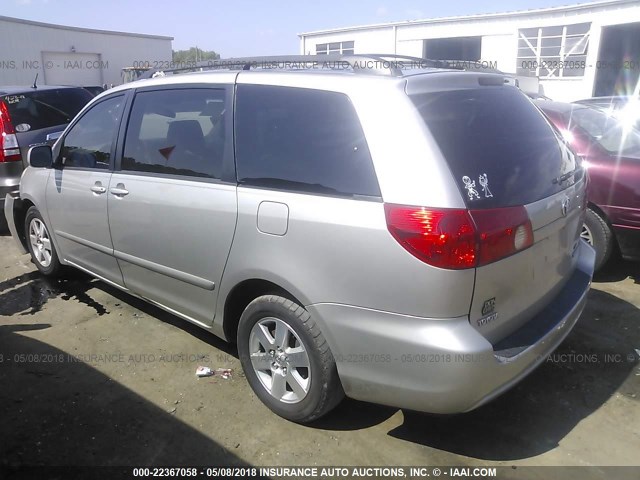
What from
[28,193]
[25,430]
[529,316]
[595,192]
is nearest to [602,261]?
[595,192]

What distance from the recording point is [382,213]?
225 cm

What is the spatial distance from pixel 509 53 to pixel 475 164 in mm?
20185

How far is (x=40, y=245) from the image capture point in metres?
4.95

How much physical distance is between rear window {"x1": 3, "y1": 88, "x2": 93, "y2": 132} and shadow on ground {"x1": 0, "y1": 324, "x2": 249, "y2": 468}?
155 inches

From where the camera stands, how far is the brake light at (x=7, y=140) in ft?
20.0

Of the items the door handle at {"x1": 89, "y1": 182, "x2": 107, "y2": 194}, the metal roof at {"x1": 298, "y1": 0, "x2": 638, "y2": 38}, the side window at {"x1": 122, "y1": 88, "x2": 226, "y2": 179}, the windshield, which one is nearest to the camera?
the side window at {"x1": 122, "y1": 88, "x2": 226, "y2": 179}

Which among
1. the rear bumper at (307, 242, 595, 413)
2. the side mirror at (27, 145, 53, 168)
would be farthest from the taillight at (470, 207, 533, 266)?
the side mirror at (27, 145, 53, 168)

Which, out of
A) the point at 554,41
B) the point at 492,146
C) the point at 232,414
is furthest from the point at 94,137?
the point at 554,41

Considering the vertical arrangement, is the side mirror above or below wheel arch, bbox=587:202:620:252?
above

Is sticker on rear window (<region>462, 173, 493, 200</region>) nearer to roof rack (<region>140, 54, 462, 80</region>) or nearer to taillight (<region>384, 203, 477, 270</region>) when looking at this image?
taillight (<region>384, 203, 477, 270</region>)

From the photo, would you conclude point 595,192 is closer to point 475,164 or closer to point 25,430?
point 475,164

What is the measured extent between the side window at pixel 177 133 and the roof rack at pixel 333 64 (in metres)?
0.31

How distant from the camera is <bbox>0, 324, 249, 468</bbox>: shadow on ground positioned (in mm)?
2631

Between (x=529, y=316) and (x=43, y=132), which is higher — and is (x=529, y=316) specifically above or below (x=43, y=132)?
below
